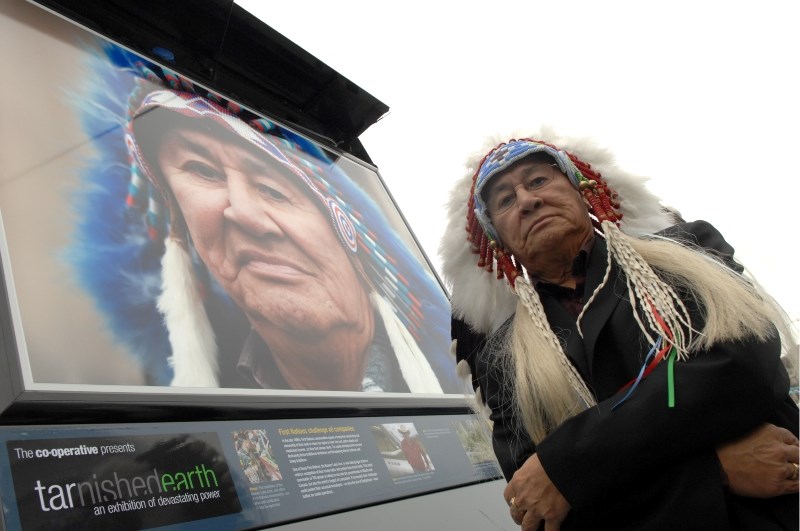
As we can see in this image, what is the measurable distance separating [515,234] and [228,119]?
1306 mm

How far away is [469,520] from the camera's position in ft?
4.80

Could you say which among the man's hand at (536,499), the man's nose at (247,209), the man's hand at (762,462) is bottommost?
the man's hand at (762,462)

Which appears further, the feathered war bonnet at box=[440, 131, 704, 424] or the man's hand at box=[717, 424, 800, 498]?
the feathered war bonnet at box=[440, 131, 704, 424]

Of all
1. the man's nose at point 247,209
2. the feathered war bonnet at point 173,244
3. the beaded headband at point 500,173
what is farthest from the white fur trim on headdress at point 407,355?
the beaded headband at point 500,173

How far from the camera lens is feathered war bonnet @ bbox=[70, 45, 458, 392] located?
4.23ft

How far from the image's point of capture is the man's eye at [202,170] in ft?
5.91

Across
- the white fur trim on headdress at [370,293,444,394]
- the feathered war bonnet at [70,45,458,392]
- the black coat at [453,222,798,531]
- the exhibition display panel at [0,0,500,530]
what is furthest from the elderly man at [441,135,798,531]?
the feathered war bonnet at [70,45,458,392]

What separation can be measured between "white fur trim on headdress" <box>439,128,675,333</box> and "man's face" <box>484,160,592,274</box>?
11cm

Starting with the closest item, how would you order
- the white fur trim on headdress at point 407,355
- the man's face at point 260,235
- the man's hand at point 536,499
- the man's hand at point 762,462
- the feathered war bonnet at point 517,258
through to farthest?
the man's hand at point 762,462 < the man's hand at point 536,499 < the feathered war bonnet at point 517,258 < the man's face at point 260,235 < the white fur trim on headdress at point 407,355

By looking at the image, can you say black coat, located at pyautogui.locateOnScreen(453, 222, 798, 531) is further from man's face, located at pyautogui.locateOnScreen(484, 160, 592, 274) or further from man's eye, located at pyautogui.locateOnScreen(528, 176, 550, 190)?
man's eye, located at pyautogui.locateOnScreen(528, 176, 550, 190)

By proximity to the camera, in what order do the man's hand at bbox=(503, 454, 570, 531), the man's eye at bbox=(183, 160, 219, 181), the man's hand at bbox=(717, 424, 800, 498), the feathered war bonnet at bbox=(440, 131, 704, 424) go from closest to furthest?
1. the man's hand at bbox=(717, 424, 800, 498)
2. the man's hand at bbox=(503, 454, 570, 531)
3. the feathered war bonnet at bbox=(440, 131, 704, 424)
4. the man's eye at bbox=(183, 160, 219, 181)

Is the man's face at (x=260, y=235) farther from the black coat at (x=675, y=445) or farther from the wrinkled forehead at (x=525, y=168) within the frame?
the black coat at (x=675, y=445)

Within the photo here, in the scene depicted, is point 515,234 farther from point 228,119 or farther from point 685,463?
point 228,119

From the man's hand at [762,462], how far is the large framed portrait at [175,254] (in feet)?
2.94
